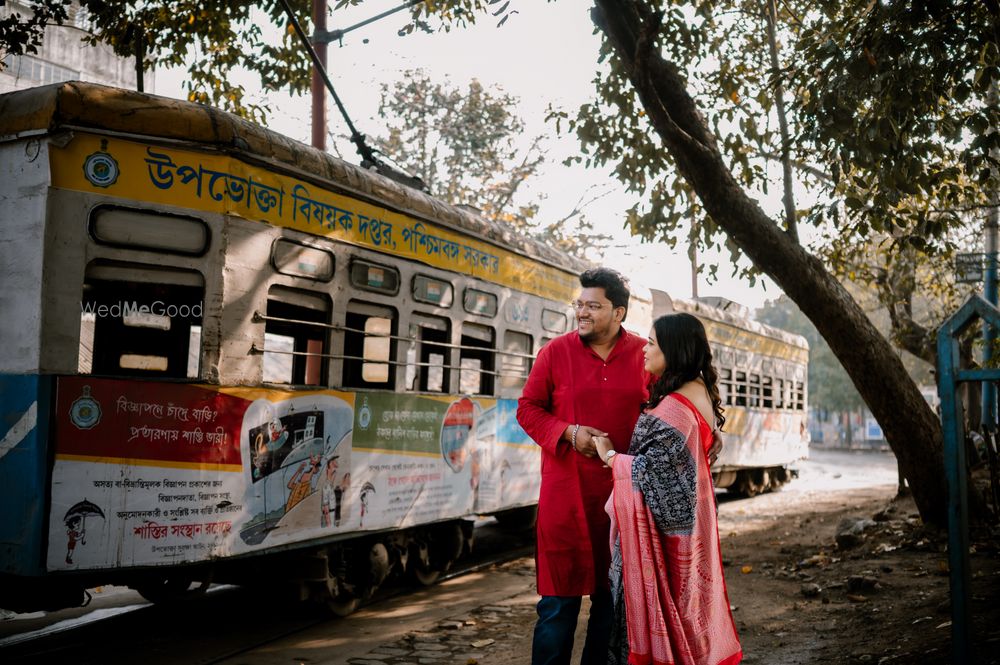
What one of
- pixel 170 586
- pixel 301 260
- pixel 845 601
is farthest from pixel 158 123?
pixel 845 601

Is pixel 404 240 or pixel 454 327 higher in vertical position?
pixel 404 240

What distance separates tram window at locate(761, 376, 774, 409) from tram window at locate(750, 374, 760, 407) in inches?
12.0

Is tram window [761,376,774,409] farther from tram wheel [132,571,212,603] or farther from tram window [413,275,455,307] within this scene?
tram wheel [132,571,212,603]

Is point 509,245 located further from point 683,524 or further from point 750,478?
point 750,478

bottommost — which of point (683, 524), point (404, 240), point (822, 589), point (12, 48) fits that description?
point (822, 589)

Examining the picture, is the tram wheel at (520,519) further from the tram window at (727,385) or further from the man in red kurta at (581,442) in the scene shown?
the man in red kurta at (581,442)

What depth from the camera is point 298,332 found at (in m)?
6.37

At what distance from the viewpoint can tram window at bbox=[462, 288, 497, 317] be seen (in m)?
8.15

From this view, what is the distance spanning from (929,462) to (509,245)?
454 cm

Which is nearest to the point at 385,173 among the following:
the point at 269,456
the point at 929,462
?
the point at 269,456

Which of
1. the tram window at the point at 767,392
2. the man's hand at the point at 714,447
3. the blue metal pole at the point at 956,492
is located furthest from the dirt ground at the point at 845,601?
the tram window at the point at 767,392

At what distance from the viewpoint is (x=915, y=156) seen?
6969mm

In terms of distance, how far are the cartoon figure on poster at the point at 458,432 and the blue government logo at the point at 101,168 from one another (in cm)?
360

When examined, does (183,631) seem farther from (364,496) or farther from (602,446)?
(602,446)
